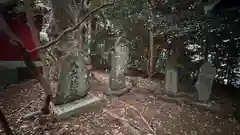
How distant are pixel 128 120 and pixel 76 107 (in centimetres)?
107

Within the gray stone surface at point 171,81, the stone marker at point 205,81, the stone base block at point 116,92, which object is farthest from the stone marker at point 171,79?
the stone base block at point 116,92

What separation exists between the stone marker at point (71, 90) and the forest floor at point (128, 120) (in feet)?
0.61

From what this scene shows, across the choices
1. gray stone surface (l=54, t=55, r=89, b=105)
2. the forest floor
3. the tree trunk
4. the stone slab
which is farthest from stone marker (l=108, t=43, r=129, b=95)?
the stone slab

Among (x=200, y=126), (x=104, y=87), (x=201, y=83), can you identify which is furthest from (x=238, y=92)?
(x=104, y=87)

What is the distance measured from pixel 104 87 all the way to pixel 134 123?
2405 millimetres

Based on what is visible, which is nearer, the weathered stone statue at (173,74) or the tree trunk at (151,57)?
the weathered stone statue at (173,74)

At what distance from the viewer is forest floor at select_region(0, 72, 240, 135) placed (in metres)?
3.37

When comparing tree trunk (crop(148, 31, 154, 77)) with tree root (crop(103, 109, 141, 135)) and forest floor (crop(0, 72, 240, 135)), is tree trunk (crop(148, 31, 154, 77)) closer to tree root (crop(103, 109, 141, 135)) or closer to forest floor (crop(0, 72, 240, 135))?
forest floor (crop(0, 72, 240, 135))

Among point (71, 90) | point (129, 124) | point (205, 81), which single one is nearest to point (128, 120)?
point (129, 124)

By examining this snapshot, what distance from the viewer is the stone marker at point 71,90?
12.4 feet

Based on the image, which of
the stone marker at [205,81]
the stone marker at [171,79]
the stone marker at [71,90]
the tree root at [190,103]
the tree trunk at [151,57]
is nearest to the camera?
the stone marker at [71,90]

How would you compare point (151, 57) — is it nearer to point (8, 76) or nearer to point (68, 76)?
point (68, 76)

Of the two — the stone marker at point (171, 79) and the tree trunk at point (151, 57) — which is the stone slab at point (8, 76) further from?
the stone marker at point (171, 79)

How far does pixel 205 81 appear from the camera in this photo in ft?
14.4
